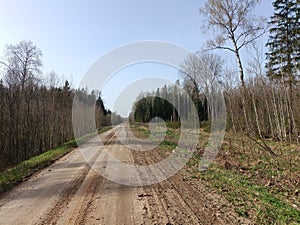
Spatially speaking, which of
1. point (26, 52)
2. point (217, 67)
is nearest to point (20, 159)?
point (26, 52)

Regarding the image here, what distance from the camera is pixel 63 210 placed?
4.22m

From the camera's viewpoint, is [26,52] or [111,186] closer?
[111,186]

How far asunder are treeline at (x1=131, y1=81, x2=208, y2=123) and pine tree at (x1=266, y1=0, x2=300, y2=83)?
255 inches

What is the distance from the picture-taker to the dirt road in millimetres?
3803

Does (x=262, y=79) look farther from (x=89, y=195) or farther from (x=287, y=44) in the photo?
(x=89, y=195)

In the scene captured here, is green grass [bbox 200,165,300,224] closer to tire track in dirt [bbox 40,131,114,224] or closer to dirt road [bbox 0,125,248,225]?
dirt road [bbox 0,125,248,225]

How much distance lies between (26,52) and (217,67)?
19.3m

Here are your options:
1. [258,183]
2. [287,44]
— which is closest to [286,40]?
[287,44]

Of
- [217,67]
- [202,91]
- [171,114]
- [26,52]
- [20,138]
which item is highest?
[26,52]

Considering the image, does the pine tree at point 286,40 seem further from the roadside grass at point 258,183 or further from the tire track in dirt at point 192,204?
the tire track in dirt at point 192,204

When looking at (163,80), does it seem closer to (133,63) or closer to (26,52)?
(133,63)

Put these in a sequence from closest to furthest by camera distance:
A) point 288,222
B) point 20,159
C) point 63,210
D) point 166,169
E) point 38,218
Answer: point 288,222
point 38,218
point 63,210
point 166,169
point 20,159

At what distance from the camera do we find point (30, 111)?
1720 centimetres

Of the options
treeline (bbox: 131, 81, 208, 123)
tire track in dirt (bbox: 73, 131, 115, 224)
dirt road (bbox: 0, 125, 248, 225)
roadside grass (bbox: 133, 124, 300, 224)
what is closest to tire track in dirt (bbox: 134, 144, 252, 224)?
dirt road (bbox: 0, 125, 248, 225)
